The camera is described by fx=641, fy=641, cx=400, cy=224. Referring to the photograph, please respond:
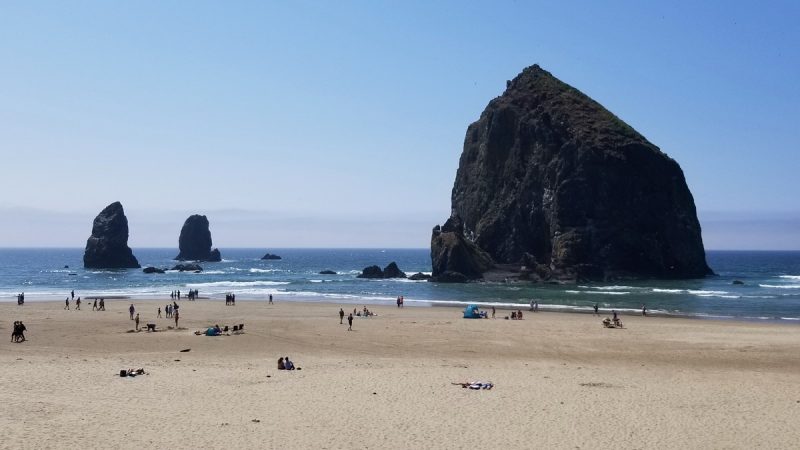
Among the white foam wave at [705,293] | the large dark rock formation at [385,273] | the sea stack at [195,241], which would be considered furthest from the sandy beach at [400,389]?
the sea stack at [195,241]

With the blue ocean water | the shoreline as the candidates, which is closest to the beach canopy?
the shoreline

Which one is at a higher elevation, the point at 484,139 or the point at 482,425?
the point at 484,139

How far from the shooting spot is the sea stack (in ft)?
565

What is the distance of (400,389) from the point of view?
19.8 meters

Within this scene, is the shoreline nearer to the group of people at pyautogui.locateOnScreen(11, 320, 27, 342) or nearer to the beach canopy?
the beach canopy

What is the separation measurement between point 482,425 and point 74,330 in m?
28.7

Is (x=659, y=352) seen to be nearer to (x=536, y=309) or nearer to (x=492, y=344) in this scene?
(x=492, y=344)

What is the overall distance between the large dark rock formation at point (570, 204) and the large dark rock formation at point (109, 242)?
7181 centimetres

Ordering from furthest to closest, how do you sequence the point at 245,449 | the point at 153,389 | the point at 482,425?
1. the point at 153,389
2. the point at 482,425
3. the point at 245,449

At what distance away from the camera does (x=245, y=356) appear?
27219mm

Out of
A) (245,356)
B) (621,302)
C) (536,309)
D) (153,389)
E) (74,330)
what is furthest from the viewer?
(621,302)

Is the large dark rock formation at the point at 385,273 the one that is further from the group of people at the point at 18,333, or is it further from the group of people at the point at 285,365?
the group of people at the point at 285,365

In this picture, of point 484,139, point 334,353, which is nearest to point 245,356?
point 334,353

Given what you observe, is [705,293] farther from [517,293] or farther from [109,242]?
[109,242]
